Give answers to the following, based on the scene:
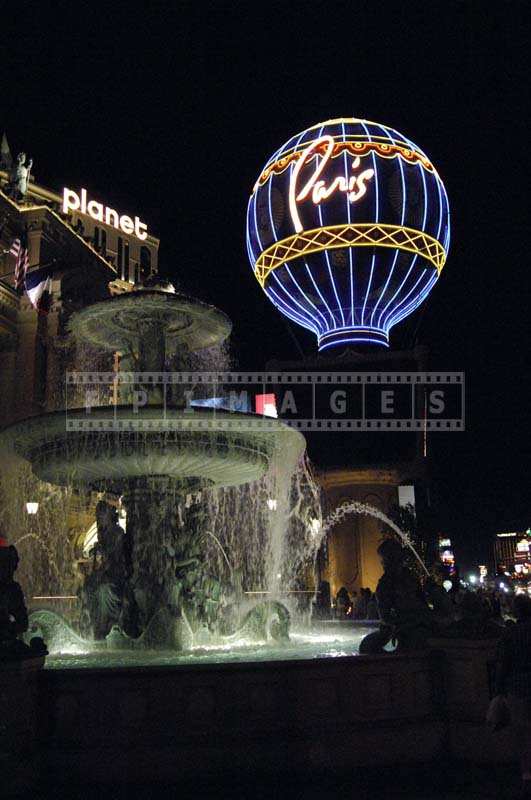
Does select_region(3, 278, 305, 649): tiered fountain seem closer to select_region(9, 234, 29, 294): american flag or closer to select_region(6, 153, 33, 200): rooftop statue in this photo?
select_region(9, 234, 29, 294): american flag

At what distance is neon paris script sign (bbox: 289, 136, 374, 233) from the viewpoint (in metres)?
29.6

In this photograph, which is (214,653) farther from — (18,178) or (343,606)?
(18,178)

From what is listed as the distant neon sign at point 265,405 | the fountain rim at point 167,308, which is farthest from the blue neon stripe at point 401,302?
the fountain rim at point 167,308

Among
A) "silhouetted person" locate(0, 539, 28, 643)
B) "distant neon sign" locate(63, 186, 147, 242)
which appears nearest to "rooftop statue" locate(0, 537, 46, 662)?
"silhouetted person" locate(0, 539, 28, 643)

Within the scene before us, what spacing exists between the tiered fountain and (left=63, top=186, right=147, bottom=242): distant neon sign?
44393 mm

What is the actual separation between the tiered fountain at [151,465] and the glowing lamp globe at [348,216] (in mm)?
17564

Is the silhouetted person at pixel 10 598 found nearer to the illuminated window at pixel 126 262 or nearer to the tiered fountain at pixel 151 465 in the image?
the tiered fountain at pixel 151 465

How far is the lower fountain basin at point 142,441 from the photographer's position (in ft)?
36.3

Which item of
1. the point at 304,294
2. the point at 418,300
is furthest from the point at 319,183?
the point at 418,300

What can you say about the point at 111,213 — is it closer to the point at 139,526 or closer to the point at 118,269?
the point at 118,269

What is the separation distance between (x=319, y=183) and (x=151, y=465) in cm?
2018

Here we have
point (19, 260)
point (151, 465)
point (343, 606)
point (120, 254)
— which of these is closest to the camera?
point (151, 465)

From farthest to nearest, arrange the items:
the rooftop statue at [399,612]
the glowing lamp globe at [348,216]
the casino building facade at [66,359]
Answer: the casino building facade at [66,359]
the glowing lamp globe at [348,216]
the rooftop statue at [399,612]

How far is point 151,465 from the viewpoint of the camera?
11.8 metres
